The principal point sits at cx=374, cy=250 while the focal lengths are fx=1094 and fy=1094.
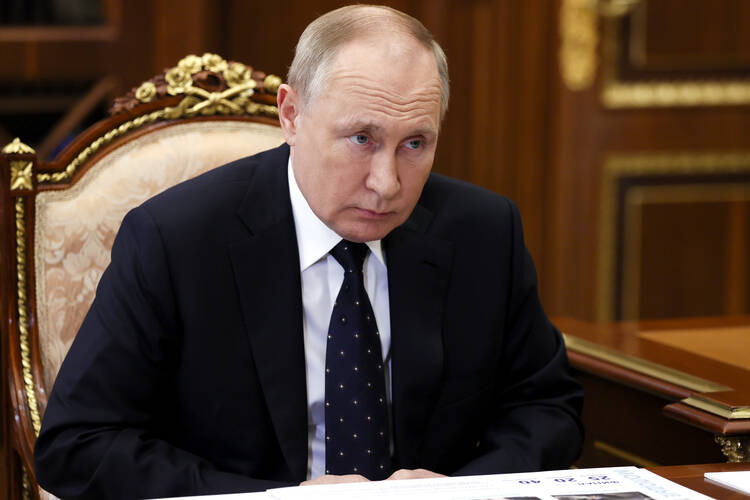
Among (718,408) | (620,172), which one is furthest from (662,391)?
(620,172)

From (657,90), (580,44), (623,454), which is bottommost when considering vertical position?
(623,454)

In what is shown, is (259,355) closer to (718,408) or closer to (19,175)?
(19,175)

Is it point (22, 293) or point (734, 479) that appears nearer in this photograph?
point (734, 479)

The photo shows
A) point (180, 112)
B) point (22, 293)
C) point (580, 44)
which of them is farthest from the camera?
point (580, 44)

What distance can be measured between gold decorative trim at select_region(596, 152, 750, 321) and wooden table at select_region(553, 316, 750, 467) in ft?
6.48

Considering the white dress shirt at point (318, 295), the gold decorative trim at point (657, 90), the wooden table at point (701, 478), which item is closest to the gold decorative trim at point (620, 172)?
the gold decorative trim at point (657, 90)

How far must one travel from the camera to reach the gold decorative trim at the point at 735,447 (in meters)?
1.67

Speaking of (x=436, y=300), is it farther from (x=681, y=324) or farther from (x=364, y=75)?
(x=681, y=324)

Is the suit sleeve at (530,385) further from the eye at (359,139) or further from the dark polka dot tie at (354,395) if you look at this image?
the eye at (359,139)

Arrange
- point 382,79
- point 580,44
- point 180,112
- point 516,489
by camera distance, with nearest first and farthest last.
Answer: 1. point 516,489
2. point 382,79
3. point 180,112
4. point 580,44

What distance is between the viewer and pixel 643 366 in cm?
199

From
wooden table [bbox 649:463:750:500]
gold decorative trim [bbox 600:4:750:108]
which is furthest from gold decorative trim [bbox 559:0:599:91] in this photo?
wooden table [bbox 649:463:750:500]

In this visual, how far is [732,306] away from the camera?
4453 mm

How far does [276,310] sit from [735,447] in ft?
2.42
